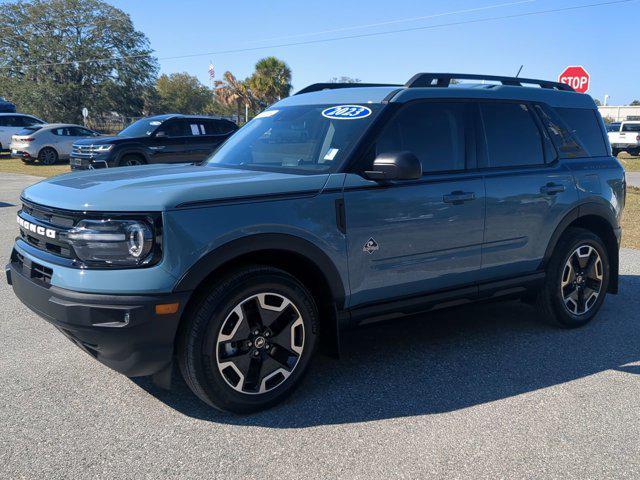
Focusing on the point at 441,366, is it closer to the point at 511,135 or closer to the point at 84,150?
the point at 511,135

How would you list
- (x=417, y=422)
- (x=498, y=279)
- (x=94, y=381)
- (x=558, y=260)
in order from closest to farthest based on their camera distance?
(x=417, y=422) → (x=94, y=381) → (x=498, y=279) → (x=558, y=260)

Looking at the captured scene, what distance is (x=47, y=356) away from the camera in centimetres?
431

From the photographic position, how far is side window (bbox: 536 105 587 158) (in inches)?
198

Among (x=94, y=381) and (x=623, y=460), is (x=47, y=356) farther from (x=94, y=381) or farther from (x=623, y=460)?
(x=623, y=460)

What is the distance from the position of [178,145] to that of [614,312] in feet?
41.2

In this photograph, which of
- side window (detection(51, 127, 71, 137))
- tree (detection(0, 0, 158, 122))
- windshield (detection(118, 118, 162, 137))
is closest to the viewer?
windshield (detection(118, 118, 162, 137))

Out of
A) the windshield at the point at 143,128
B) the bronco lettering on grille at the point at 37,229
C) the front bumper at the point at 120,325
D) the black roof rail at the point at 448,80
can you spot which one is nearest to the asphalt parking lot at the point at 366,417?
the front bumper at the point at 120,325

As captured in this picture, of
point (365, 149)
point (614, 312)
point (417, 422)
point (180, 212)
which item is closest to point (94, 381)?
point (180, 212)

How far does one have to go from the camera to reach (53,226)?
3.41 metres

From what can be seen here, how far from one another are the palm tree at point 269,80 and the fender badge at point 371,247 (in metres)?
51.0

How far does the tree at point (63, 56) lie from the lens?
4909cm

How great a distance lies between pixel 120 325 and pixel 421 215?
203 centimetres

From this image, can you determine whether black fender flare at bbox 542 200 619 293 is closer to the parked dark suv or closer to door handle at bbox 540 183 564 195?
door handle at bbox 540 183 564 195

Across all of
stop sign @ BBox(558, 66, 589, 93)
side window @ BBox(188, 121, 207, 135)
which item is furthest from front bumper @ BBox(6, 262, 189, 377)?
side window @ BBox(188, 121, 207, 135)
